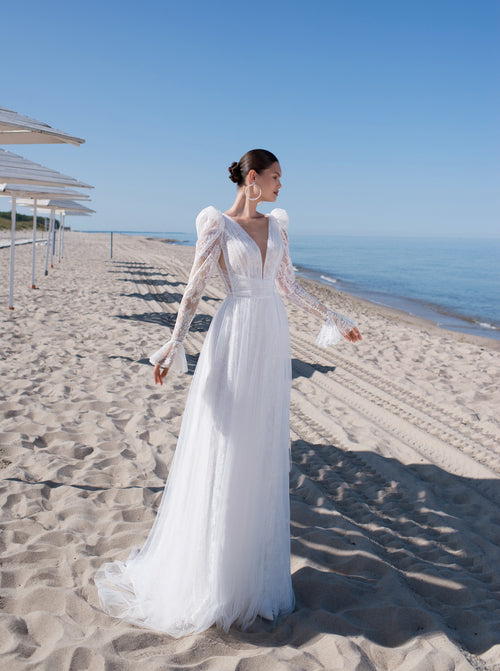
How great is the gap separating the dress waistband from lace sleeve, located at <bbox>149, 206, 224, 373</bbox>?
0.42 feet

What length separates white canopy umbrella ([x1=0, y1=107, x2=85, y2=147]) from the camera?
10.3 feet

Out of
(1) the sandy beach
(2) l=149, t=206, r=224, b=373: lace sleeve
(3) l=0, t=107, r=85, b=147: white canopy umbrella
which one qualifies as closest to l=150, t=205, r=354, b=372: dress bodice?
(2) l=149, t=206, r=224, b=373: lace sleeve

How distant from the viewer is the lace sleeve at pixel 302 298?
2.58 meters

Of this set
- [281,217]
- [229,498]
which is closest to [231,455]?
[229,498]

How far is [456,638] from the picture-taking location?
2.23 m

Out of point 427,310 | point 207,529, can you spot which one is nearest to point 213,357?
point 207,529

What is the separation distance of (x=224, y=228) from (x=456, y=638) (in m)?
2.05

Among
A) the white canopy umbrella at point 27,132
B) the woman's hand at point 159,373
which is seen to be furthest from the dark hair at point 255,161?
the white canopy umbrella at point 27,132

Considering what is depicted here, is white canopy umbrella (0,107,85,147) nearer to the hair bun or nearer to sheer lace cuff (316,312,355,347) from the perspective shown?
the hair bun

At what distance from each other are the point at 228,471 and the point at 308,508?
1.36m

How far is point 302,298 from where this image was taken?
2721mm

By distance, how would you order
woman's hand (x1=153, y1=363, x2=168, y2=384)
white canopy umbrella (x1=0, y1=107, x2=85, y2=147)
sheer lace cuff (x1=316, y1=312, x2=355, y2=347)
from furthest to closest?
1. white canopy umbrella (x1=0, y1=107, x2=85, y2=147)
2. sheer lace cuff (x1=316, y1=312, x2=355, y2=347)
3. woman's hand (x1=153, y1=363, x2=168, y2=384)

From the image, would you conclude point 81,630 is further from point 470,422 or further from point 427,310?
point 427,310

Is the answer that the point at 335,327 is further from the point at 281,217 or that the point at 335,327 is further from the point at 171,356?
the point at 171,356
